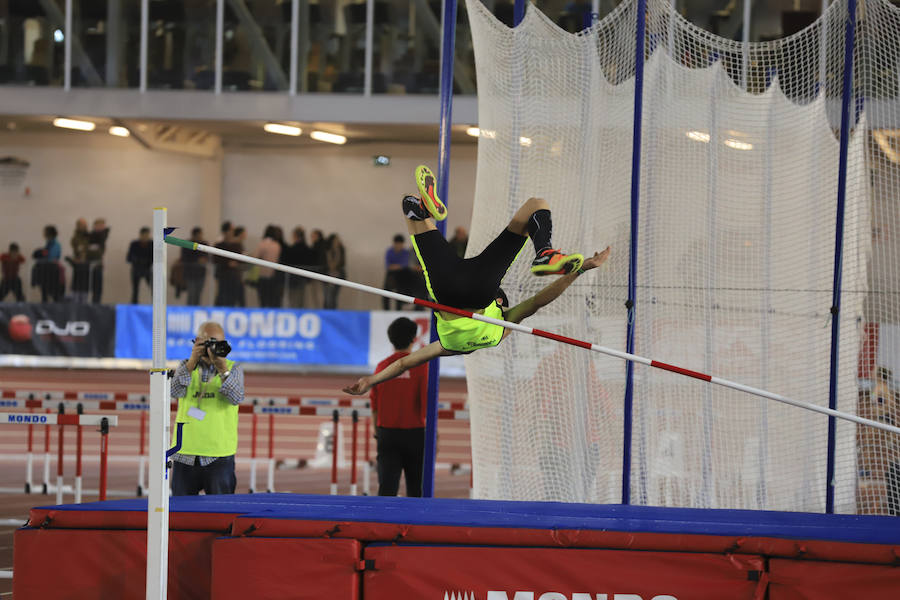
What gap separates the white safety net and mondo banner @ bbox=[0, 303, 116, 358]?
35.9 ft

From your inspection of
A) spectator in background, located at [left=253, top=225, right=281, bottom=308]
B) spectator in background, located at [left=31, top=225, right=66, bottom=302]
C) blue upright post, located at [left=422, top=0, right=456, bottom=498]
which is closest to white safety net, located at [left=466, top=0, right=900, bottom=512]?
blue upright post, located at [left=422, top=0, right=456, bottom=498]

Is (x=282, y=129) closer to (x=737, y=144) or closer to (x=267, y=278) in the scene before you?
(x=267, y=278)

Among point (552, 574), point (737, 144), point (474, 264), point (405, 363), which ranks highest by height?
point (737, 144)

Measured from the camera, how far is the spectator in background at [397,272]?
1733 centimetres

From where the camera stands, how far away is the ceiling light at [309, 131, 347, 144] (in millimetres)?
21781

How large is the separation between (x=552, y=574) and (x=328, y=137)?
1795 centimetres

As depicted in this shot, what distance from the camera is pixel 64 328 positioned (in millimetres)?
17422

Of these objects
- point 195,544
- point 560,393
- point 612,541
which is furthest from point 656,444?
point 195,544

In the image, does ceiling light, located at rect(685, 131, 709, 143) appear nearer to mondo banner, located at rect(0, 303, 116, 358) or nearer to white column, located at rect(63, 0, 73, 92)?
mondo banner, located at rect(0, 303, 116, 358)

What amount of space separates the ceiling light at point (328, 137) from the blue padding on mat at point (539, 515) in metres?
16.1

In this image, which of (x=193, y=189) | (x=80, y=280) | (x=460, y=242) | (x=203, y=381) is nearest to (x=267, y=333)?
(x=80, y=280)

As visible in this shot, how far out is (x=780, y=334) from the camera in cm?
842

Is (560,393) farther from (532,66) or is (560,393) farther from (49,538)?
(49,538)

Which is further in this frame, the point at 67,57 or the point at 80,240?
the point at 67,57
